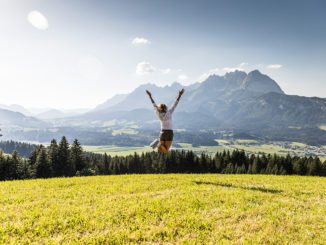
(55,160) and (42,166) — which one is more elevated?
(55,160)

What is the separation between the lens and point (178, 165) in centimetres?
8375

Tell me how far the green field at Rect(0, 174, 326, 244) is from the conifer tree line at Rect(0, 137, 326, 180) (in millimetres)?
46696

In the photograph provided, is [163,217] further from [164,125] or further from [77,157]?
[77,157]

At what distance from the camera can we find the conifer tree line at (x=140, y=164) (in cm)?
4811

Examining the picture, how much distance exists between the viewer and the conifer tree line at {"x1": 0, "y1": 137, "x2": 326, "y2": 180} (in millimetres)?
48109

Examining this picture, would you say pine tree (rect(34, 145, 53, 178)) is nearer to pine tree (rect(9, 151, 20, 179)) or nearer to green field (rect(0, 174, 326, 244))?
pine tree (rect(9, 151, 20, 179))

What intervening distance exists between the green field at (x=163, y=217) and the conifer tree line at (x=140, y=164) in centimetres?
4670

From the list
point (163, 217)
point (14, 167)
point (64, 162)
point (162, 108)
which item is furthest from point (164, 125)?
point (64, 162)

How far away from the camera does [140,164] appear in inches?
3625

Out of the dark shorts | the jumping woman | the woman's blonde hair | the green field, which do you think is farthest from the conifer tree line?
the woman's blonde hair

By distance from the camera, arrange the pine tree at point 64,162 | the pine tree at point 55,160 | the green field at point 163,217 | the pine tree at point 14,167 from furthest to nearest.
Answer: the pine tree at point 64,162
the pine tree at point 55,160
the pine tree at point 14,167
the green field at point 163,217

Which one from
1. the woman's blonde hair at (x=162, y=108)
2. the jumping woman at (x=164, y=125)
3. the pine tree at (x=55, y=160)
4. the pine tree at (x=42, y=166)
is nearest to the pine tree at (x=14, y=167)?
the pine tree at (x=42, y=166)

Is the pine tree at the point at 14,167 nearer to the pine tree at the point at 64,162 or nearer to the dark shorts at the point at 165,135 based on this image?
the pine tree at the point at 64,162

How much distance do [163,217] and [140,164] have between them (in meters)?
88.0
